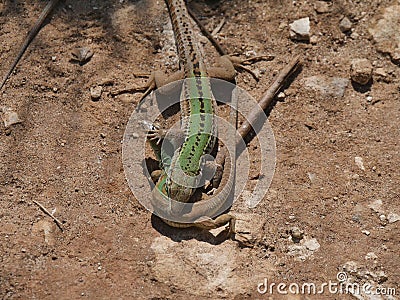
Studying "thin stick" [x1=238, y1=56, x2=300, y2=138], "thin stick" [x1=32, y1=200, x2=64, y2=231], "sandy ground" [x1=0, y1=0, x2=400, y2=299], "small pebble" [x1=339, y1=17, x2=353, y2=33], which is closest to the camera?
"sandy ground" [x1=0, y1=0, x2=400, y2=299]

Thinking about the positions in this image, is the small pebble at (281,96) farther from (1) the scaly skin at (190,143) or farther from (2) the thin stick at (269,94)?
(1) the scaly skin at (190,143)

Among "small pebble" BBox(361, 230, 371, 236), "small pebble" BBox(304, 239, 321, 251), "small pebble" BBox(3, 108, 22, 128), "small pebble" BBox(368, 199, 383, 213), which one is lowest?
"small pebble" BBox(361, 230, 371, 236)

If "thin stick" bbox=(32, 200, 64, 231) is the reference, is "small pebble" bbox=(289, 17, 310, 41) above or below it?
above

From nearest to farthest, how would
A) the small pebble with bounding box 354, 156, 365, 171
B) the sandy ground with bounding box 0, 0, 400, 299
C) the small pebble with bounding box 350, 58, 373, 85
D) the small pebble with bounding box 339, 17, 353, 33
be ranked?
the sandy ground with bounding box 0, 0, 400, 299
the small pebble with bounding box 354, 156, 365, 171
the small pebble with bounding box 350, 58, 373, 85
the small pebble with bounding box 339, 17, 353, 33

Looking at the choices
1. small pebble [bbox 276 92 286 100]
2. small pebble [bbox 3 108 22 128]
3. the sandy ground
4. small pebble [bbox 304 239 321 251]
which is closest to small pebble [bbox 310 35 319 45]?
the sandy ground

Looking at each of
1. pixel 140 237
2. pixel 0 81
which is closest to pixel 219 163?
pixel 140 237

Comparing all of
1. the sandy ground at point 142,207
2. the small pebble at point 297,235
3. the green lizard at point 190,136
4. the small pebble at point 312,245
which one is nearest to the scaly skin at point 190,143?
the green lizard at point 190,136

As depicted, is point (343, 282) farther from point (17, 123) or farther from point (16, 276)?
point (17, 123)

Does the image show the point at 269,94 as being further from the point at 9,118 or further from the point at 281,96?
the point at 9,118

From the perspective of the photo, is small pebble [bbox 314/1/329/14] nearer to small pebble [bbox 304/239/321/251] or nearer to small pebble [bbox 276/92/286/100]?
small pebble [bbox 276/92/286/100]
